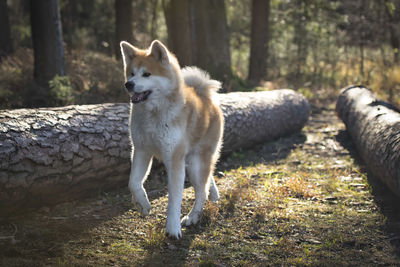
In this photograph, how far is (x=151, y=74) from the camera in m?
3.88

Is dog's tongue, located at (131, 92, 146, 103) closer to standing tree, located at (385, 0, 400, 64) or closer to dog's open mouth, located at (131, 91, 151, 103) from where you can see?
dog's open mouth, located at (131, 91, 151, 103)

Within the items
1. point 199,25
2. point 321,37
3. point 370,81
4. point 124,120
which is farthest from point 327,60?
point 124,120

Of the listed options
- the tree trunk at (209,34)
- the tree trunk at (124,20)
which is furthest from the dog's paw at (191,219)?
the tree trunk at (124,20)

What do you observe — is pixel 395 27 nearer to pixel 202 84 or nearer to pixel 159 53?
pixel 202 84

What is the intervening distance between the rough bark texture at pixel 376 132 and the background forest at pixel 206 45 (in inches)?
97.4

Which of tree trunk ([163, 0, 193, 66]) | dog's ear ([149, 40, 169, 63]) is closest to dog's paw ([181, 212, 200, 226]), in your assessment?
dog's ear ([149, 40, 169, 63])

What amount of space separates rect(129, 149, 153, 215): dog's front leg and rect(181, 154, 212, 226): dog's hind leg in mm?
530

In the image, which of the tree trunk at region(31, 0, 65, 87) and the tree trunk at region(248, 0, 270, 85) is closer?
the tree trunk at region(31, 0, 65, 87)

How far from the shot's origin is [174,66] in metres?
4.12

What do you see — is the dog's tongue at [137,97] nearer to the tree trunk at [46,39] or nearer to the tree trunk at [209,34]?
the tree trunk at [46,39]

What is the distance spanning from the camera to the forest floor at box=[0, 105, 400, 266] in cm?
343

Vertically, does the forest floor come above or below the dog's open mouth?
below

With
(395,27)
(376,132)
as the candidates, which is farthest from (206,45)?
(395,27)

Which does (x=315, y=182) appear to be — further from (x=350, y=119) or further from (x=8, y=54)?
(x=8, y=54)
